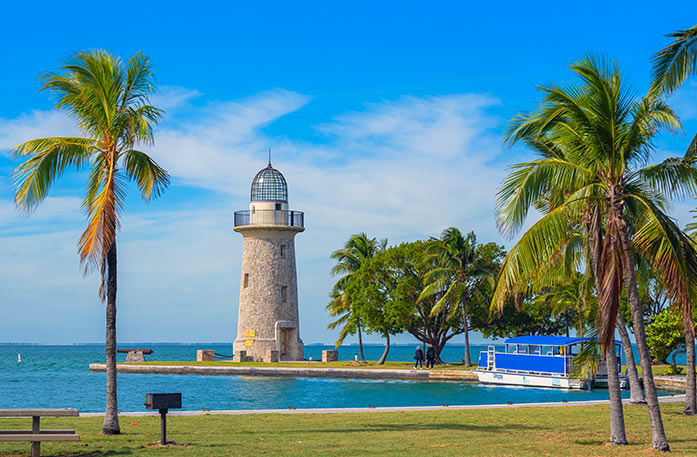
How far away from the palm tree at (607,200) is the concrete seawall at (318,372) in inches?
921

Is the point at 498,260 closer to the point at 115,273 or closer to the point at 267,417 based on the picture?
the point at 267,417

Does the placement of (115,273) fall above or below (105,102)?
below

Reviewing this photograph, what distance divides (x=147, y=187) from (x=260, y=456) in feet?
19.9

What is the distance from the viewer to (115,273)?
14.7 meters

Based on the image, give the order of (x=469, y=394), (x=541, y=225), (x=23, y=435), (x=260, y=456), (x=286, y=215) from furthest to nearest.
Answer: (x=286, y=215)
(x=469, y=394)
(x=541, y=225)
(x=260, y=456)
(x=23, y=435)

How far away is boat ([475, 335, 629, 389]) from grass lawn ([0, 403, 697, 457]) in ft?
51.3

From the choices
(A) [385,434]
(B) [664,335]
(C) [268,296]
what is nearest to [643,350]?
(A) [385,434]

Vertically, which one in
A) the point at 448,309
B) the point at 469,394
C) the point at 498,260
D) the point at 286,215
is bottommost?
the point at 469,394

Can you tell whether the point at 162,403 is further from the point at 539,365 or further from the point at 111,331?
the point at 539,365

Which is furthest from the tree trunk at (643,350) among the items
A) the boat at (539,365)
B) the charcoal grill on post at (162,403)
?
the boat at (539,365)

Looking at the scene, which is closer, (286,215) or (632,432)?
(632,432)

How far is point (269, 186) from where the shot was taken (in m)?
53.2

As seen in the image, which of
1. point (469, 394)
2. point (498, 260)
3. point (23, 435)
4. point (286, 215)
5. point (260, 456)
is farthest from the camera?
point (286, 215)

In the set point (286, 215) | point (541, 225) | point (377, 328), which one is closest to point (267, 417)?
point (541, 225)
